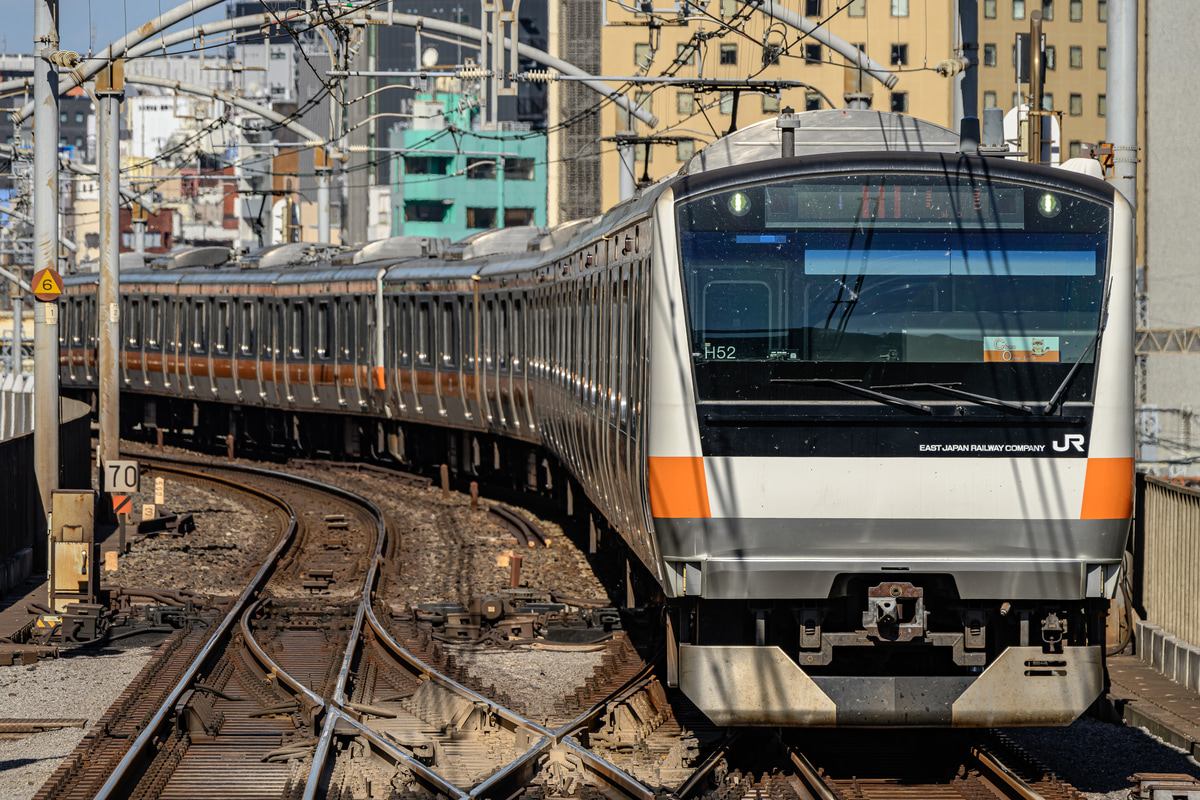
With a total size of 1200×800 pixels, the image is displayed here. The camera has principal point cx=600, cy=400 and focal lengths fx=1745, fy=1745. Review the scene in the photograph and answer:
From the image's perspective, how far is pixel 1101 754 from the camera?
8.54m

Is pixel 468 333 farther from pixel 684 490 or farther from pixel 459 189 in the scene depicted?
pixel 459 189

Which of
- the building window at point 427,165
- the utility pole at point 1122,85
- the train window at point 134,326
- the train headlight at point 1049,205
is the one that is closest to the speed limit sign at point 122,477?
the utility pole at point 1122,85

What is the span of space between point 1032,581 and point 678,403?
Answer: 1700mm

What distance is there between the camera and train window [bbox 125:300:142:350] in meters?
32.9

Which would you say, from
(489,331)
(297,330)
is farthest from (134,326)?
(489,331)

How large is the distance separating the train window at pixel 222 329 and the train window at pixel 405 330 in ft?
18.9

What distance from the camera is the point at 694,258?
7.63m

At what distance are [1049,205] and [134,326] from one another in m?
27.7

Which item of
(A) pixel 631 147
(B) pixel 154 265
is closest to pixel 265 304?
(B) pixel 154 265

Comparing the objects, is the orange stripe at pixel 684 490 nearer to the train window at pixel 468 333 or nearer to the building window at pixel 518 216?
the train window at pixel 468 333

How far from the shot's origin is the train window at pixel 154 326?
3214 cm

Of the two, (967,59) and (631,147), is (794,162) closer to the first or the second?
(967,59)

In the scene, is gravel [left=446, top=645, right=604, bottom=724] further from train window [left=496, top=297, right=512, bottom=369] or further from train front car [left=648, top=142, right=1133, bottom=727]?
train window [left=496, top=297, right=512, bottom=369]

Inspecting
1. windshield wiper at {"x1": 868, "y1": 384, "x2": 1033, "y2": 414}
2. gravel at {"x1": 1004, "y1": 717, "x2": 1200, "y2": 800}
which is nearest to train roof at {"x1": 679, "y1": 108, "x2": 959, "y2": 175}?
windshield wiper at {"x1": 868, "y1": 384, "x2": 1033, "y2": 414}
